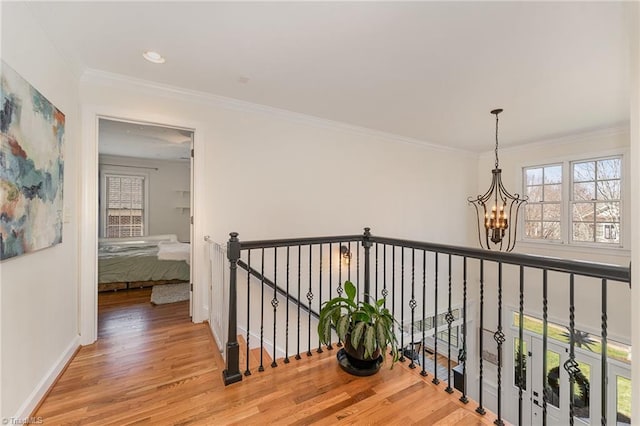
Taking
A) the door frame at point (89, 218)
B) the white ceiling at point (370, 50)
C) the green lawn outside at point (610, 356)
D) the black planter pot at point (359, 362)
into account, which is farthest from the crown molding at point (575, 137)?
the door frame at point (89, 218)

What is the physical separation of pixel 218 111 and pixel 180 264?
2.64m

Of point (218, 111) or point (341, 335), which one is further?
point (218, 111)

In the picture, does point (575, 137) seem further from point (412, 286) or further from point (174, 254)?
point (174, 254)

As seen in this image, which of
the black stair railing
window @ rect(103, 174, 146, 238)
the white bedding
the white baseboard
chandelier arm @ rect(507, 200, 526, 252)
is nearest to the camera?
the black stair railing

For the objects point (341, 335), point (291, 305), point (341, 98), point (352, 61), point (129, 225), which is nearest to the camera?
point (341, 335)

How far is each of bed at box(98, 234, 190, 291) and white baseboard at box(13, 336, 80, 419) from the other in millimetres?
1949

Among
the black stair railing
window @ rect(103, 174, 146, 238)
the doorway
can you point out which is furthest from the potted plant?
window @ rect(103, 174, 146, 238)

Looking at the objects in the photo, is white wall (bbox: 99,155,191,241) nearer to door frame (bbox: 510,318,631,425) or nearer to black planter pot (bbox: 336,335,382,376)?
black planter pot (bbox: 336,335,382,376)

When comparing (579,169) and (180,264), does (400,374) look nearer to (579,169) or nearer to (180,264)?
(180,264)

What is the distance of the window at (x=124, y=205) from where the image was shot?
6.62 m

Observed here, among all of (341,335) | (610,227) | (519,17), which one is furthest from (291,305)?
(610,227)

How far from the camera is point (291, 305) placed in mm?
3646

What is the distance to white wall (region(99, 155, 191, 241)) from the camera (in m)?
7.06

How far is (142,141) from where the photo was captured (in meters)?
5.39
